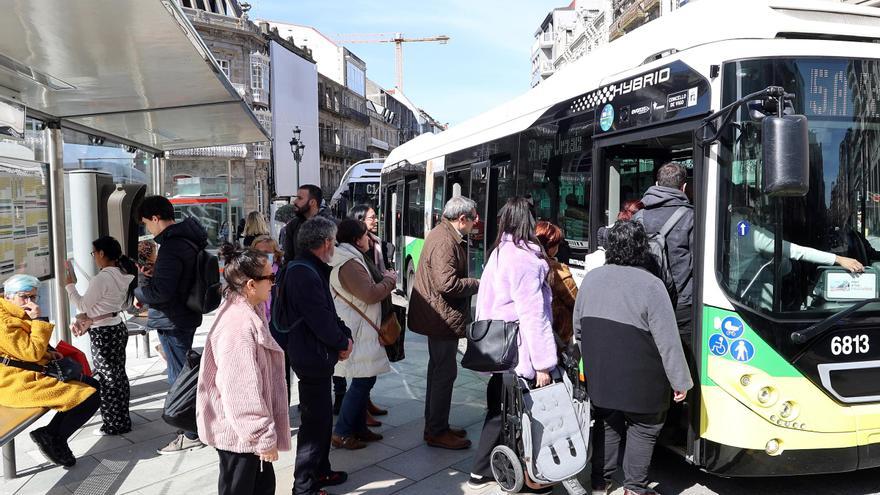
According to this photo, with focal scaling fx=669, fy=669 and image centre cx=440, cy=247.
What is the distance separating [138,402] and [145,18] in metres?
4.03

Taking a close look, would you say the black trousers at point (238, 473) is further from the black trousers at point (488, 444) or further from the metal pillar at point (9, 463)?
the metal pillar at point (9, 463)

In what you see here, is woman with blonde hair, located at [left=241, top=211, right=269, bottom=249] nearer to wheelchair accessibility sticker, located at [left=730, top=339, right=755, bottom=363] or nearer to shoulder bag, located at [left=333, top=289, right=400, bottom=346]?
shoulder bag, located at [left=333, top=289, right=400, bottom=346]

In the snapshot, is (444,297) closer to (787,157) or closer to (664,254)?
(664,254)

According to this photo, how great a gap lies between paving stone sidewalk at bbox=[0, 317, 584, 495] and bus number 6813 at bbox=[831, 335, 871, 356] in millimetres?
2203

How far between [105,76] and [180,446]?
3.08m

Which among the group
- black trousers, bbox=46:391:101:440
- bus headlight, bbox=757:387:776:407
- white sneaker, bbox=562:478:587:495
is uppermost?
bus headlight, bbox=757:387:776:407

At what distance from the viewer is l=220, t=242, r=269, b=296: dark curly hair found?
3.26 meters

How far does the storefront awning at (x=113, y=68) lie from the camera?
13.1 feet

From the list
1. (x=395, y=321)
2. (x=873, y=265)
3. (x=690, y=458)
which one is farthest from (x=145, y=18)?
(x=873, y=265)

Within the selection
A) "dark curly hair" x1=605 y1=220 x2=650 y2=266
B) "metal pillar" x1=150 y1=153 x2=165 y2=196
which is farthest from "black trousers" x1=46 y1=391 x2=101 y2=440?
"metal pillar" x1=150 y1=153 x2=165 y2=196

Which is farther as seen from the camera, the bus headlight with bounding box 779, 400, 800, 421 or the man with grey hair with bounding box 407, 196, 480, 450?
the man with grey hair with bounding box 407, 196, 480, 450

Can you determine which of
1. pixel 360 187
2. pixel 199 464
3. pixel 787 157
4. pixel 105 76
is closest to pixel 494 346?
pixel 787 157

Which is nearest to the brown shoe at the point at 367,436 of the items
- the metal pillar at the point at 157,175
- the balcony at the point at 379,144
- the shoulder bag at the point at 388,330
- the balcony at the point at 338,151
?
the shoulder bag at the point at 388,330

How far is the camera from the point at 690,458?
12.8 ft
